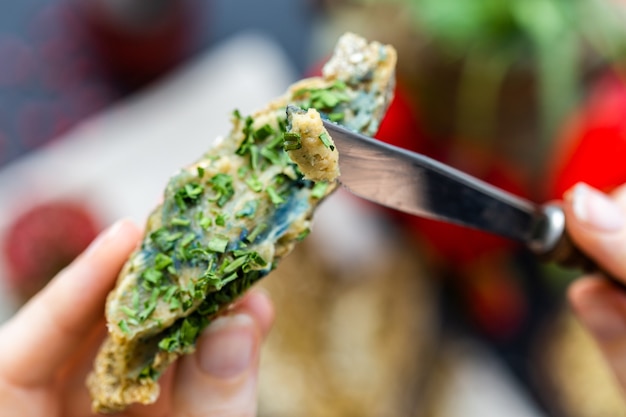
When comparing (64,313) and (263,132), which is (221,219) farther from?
(64,313)

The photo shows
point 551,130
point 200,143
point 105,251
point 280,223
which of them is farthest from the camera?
point 200,143

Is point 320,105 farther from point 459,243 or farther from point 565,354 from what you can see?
point 565,354

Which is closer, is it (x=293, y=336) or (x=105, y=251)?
(x=105, y=251)

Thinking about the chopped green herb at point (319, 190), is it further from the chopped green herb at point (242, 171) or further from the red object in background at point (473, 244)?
the red object in background at point (473, 244)

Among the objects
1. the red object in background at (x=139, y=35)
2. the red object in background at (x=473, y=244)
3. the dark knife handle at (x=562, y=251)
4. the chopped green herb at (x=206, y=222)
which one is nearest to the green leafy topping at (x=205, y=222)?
the chopped green herb at (x=206, y=222)

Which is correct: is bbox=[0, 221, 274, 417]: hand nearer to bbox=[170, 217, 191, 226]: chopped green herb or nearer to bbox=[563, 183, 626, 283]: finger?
bbox=[170, 217, 191, 226]: chopped green herb

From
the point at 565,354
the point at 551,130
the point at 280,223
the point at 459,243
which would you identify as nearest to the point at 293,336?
the point at 459,243
